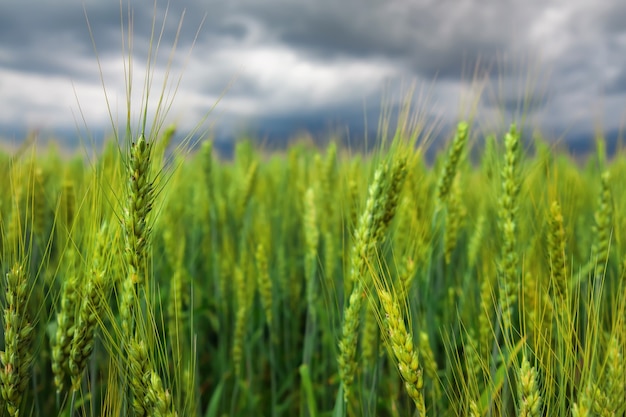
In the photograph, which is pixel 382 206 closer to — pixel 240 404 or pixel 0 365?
pixel 0 365

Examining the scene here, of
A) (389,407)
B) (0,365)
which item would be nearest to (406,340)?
(0,365)

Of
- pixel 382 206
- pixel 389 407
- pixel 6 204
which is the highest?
pixel 382 206

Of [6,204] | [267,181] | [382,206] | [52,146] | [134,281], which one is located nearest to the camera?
[134,281]

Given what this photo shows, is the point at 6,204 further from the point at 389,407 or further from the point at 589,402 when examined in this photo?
the point at 589,402

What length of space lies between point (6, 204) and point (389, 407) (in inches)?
67.6

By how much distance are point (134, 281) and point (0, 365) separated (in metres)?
0.42

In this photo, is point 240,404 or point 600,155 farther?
point 600,155

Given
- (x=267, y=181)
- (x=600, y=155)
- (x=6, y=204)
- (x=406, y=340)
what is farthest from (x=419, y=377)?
(x=267, y=181)

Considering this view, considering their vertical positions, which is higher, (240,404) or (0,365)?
(0,365)

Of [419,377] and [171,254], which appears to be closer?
[419,377]

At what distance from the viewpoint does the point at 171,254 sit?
233 centimetres

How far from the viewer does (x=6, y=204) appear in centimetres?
211

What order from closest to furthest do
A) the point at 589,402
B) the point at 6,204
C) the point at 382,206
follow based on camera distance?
the point at 589,402, the point at 382,206, the point at 6,204

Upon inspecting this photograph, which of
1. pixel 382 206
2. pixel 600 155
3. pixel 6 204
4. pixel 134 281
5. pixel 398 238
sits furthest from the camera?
pixel 600 155
